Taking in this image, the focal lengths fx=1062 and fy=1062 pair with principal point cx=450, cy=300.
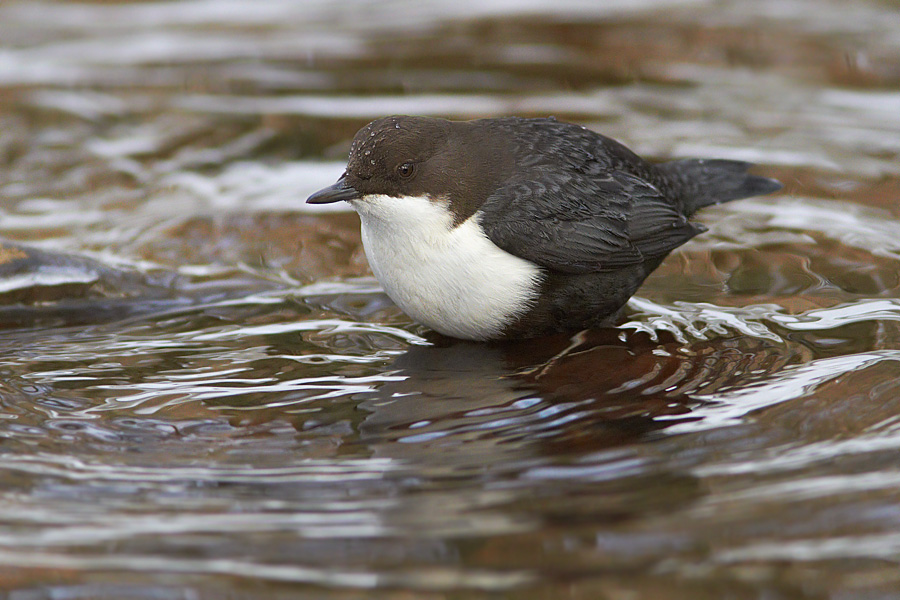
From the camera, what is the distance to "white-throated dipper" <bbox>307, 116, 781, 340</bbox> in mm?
3736

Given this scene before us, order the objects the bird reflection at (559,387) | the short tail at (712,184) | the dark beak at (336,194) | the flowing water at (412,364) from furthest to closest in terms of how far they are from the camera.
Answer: the short tail at (712,184), the dark beak at (336,194), the bird reflection at (559,387), the flowing water at (412,364)

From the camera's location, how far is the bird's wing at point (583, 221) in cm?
376

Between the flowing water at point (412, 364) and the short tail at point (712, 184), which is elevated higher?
the short tail at point (712, 184)

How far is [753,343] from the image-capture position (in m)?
3.86

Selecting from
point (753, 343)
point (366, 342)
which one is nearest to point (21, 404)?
point (366, 342)

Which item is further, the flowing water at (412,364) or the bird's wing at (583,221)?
the bird's wing at (583,221)

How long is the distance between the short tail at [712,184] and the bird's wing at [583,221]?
1.20 feet

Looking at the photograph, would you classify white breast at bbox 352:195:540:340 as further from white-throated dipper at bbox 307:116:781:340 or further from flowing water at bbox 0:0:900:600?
flowing water at bbox 0:0:900:600

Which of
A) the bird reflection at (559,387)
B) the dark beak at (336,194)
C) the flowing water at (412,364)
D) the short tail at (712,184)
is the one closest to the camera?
the flowing water at (412,364)

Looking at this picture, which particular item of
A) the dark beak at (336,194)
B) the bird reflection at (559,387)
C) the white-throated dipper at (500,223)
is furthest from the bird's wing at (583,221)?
the dark beak at (336,194)

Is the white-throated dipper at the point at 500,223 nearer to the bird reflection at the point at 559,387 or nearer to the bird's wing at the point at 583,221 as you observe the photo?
the bird's wing at the point at 583,221

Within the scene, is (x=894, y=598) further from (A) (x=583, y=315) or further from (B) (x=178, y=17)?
(B) (x=178, y=17)

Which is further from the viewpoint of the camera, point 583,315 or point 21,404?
point 583,315

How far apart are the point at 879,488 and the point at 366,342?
1.92 m
